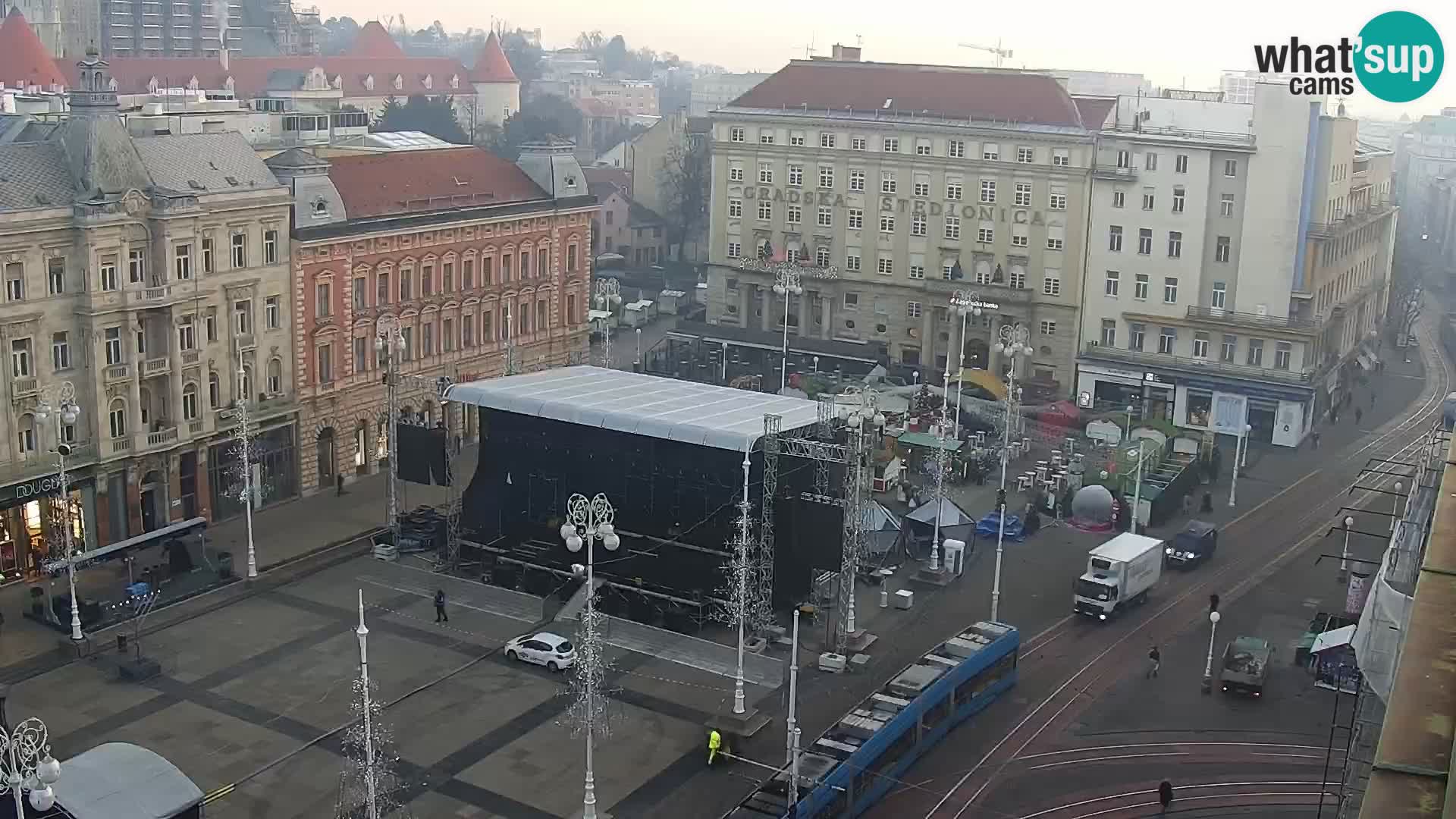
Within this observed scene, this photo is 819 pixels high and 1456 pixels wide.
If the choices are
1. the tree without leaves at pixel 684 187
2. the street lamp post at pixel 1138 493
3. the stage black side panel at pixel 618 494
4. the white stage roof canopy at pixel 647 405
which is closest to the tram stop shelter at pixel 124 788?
the stage black side panel at pixel 618 494

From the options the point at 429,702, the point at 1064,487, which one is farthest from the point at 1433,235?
the point at 429,702

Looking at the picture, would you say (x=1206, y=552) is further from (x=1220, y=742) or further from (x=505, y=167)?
(x=505, y=167)

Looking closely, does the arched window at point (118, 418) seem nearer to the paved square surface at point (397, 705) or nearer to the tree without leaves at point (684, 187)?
the paved square surface at point (397, 705)

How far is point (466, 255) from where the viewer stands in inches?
2879

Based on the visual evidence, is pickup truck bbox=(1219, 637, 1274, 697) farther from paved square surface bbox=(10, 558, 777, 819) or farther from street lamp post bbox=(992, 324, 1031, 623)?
paved square surface bbox=(10, 558, 777, 819)

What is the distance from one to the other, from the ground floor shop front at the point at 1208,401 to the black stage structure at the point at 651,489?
33073mm

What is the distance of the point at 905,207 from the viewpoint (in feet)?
299

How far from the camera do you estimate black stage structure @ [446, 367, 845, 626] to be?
1997 inches

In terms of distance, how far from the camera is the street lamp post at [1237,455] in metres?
69.9

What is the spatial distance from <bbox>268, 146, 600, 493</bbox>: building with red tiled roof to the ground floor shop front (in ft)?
98.7

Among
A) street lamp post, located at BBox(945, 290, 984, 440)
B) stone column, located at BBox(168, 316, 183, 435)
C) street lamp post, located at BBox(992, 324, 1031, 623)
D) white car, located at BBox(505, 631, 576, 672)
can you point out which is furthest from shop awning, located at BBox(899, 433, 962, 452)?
stone column, located at BBox(168, 316, 183, 435)

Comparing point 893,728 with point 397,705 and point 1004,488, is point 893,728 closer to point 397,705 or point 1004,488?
point 397,705

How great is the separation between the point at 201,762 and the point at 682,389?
966 inches

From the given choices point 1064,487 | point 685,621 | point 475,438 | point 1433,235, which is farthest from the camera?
point 1433,235
